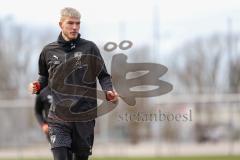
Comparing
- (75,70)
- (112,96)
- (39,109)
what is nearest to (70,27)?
(75,70)

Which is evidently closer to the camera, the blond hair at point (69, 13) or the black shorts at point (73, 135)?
the blond hair at point (69, 13)

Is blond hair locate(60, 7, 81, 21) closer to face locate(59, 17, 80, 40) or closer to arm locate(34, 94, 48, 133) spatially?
face locate(59, 17, 80, 40)

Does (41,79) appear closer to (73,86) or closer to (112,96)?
(73,86)

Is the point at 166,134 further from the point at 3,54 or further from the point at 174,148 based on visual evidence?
the point at 3,54

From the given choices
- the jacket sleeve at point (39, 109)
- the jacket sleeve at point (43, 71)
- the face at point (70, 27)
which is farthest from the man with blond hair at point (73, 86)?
the jacket sleeve at point (39, 109)

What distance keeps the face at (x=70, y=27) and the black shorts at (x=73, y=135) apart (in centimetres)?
101

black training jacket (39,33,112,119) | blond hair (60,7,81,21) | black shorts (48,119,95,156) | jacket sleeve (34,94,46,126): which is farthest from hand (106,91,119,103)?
jacket sleeve (34,94,46,126)

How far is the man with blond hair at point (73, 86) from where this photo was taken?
8.26 m

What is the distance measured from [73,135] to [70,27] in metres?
1.25

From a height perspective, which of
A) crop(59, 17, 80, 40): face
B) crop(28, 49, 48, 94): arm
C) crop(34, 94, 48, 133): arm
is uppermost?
crop(59, 17, 80, 40): face

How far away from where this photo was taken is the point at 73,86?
8.29 meters

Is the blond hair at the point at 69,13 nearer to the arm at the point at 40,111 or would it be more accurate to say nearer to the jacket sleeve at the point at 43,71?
the jacket sleeve at the point at 43,71

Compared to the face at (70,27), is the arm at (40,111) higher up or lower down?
lower down

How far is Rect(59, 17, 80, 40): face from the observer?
8.08m
